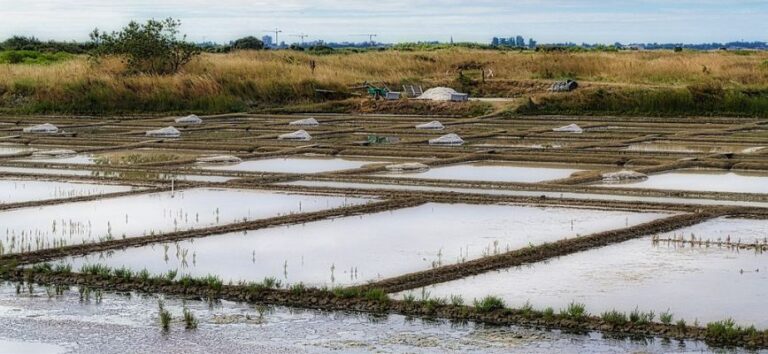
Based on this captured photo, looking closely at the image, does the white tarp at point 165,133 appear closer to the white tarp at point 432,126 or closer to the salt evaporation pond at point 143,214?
the white tarp at point 432,126

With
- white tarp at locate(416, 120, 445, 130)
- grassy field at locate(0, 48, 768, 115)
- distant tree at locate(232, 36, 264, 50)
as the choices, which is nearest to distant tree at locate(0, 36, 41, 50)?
distant tree at locate(232, 36, 264, 50)

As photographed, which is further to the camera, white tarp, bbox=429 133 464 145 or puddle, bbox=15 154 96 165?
white tarp, bbox=429 133 464 145

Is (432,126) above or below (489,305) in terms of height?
below

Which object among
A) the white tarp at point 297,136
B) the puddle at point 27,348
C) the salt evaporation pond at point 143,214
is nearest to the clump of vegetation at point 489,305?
the puddle at point 27,348

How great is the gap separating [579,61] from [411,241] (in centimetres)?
1978

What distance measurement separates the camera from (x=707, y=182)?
35.7 ft

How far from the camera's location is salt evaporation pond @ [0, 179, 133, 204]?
10047mm

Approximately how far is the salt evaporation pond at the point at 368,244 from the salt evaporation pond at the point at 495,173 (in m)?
1.96

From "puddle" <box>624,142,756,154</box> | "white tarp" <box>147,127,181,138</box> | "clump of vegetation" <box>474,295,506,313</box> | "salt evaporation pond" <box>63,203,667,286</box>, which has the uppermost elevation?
"clump of vegetation" <box>474,295,506,313</box>

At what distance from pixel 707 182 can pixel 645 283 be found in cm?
476

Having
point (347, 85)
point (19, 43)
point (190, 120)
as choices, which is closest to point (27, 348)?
point (190, 120)

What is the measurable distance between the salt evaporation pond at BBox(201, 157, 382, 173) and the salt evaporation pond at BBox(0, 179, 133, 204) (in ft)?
5.18

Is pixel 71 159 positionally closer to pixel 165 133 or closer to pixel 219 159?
pixel 219 159

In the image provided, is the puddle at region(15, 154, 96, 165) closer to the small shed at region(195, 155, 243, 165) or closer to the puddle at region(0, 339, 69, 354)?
the small shed at region(195, 155, 243, 165)
